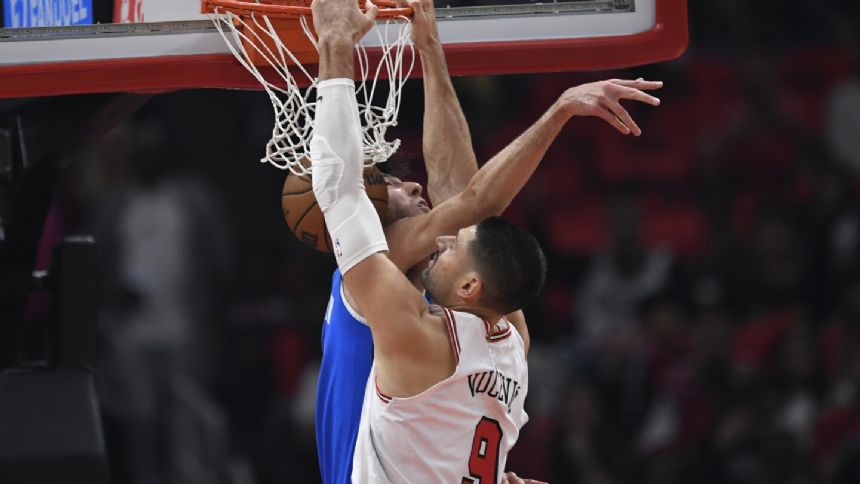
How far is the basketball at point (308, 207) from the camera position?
11.7 ft

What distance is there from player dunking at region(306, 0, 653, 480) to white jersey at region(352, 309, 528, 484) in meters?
0.01

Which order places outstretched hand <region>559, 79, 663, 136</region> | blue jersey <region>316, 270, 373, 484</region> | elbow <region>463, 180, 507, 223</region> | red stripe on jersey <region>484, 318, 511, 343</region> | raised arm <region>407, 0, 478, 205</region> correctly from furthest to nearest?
1. raised arm <region>407, 0, 478, 205</region>
2. blue jersey <region>316, 270, 373, 484</region>
3. elbow <region>463, 180, 507, 223</region>
4. red stripe on jersey <region>484, 318, 511, 343</region>
5. outstretched hand <region>559, 79, 663, 136</region>

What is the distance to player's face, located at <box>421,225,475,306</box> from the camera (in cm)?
336

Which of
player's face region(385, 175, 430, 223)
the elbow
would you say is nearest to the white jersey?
the elbow

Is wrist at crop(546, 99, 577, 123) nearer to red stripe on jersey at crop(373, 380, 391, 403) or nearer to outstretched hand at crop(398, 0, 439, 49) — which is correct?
outstretched hand at crop(398, 0, 439, 49)

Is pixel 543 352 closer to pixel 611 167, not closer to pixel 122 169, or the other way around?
pixel 611 167

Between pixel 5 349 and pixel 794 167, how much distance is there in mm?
5304

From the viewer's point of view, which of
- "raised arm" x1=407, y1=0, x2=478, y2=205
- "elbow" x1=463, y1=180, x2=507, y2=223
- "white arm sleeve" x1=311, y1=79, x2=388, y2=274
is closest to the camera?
"white arm sleeve" x1=311, y1=79, x2=388, y2=274

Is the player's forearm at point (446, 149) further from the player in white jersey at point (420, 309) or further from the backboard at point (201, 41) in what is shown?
the player in white jersey at point (420, 309)

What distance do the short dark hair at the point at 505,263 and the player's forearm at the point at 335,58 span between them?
53cm

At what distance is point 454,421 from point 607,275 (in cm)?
432

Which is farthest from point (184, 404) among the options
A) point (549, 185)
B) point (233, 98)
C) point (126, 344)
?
point (549, 185)

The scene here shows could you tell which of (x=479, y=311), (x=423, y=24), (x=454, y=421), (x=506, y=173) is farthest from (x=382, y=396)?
(x=423, y=24)

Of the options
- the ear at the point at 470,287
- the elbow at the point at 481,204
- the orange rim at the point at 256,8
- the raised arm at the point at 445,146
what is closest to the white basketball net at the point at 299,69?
the orange rim at the point at 256,8
